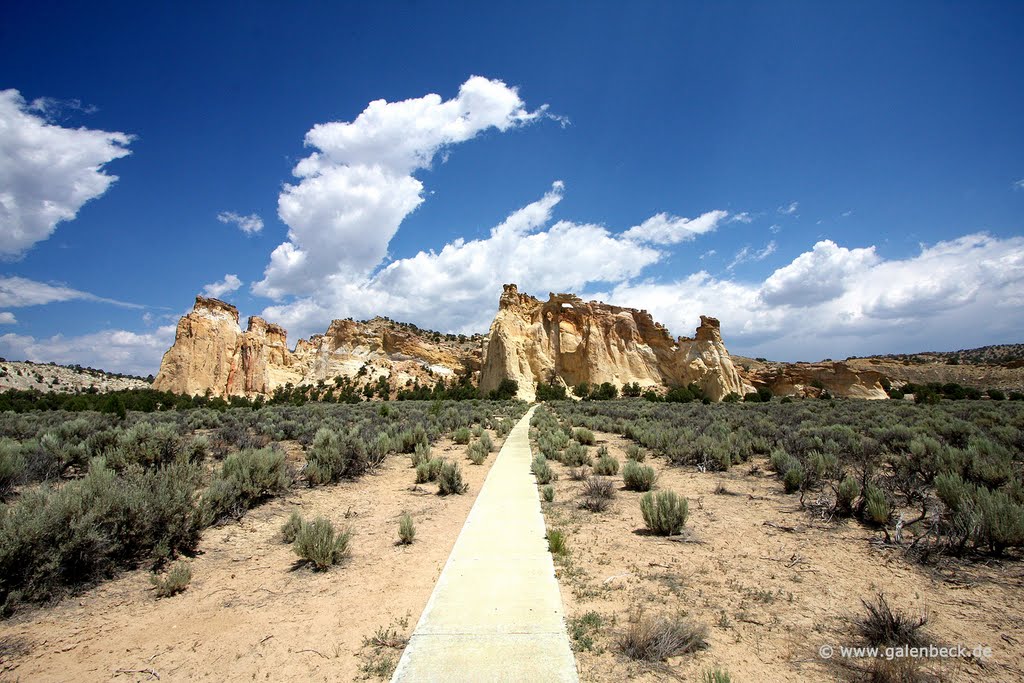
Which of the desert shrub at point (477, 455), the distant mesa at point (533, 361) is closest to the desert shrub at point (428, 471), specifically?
the desert shrub at point (477, 455)

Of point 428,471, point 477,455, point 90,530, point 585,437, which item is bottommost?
point 585,437

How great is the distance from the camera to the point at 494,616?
419cm

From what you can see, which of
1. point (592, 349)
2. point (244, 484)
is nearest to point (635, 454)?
point (244, 484)

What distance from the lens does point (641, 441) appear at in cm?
1575

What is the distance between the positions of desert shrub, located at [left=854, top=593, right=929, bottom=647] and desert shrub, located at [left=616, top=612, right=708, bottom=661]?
1.28 metres

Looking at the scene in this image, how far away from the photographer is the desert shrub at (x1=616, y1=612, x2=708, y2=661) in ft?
11.6

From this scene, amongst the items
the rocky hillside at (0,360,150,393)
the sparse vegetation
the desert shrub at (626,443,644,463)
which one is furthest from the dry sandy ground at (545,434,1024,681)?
the rocky hillside at (0,360,150,393)

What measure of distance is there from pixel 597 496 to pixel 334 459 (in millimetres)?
5742

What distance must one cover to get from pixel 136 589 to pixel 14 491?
4198mm

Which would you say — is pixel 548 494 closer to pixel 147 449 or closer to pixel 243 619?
pixel 243 619

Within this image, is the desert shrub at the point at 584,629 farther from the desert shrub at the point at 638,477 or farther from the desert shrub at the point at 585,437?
the desert shrub at the point at 585,437

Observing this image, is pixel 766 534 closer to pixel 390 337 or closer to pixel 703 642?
pixel 703 642

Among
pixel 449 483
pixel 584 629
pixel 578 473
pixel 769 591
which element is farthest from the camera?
pixel 578 473

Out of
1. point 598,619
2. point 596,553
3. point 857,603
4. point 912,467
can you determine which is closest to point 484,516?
point 596,553
